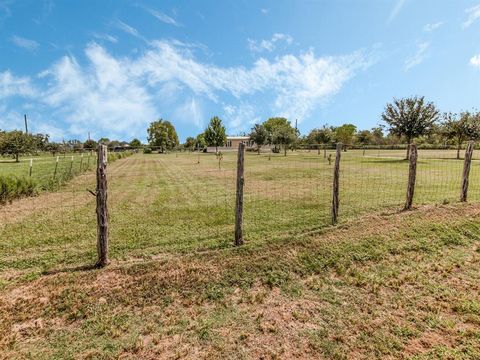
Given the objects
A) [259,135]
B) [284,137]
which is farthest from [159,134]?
[284,137]

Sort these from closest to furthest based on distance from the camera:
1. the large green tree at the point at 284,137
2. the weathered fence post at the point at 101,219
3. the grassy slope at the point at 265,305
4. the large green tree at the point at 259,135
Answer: the grassy slope at the point at 265,305 < the weathered fence post at the point at 101,219 < the large green tree at the point at 284,137 < the large green tree at the point at 259,135

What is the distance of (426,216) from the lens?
23.3 ft

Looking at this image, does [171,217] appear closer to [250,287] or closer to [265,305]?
[250,287]

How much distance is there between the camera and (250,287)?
4441 millimetres

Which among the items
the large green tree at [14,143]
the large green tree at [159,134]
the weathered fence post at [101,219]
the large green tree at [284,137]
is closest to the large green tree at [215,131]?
the large green tree at [159,134]

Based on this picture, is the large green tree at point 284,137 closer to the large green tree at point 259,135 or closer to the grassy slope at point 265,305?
the large green tree at point 259,135

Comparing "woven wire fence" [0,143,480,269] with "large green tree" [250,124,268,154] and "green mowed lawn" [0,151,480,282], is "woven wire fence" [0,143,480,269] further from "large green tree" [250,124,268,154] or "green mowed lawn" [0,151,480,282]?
"large green tree" [250,124,268,154]

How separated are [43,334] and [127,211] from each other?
5.93 metres

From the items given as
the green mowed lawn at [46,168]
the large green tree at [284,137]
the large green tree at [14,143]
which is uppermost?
the large green tree at [284,137]

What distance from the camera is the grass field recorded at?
325cm

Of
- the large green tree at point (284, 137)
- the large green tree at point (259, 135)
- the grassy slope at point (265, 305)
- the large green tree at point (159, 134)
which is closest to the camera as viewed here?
the grassy slope at point (265, 305)

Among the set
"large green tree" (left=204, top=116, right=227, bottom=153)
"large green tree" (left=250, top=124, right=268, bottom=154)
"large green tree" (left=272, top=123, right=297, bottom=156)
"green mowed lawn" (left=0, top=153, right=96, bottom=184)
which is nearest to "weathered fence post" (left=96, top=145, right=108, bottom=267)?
"green mowed lawn" (left=0, top=153, right=96, bottom=184)

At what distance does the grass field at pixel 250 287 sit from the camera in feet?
10.7

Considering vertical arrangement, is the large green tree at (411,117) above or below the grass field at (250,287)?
above
